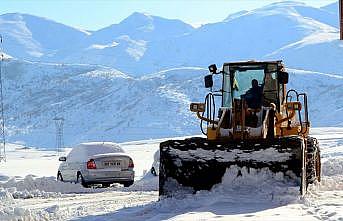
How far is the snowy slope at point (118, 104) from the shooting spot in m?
113

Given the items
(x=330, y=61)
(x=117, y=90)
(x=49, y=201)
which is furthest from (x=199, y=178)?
(x=330, y=61)

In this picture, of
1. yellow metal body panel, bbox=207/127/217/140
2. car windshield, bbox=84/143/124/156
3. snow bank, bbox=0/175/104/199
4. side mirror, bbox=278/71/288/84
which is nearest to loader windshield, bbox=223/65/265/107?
side mirror, bbox=278/71/288/84

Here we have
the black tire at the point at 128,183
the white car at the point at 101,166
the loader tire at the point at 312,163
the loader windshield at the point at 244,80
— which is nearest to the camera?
the loader tire at the point at 312,163

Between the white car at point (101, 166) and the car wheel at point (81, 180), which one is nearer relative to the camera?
the white car at point (101, 166)

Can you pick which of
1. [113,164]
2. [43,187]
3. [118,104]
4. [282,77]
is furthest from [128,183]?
[118,104]

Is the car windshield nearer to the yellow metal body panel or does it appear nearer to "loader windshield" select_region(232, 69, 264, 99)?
"loader windshield" select_region(232, 69, 264, 99)

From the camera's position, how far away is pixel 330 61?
17825cm

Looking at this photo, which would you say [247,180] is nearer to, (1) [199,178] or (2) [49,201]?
(1) [199,178]

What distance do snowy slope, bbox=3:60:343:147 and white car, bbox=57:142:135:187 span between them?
8670 centimetres

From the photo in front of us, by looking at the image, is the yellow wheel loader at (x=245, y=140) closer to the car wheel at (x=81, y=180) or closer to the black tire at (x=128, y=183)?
the black tire at (x=128, y=183)

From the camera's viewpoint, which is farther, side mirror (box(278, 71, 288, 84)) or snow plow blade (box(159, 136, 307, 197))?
side mirror (box(278, 71, 288, 84))

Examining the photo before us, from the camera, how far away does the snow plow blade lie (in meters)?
11.2

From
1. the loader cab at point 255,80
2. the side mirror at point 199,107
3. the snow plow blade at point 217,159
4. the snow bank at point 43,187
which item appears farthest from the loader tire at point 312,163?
the snow bank at point 43,187

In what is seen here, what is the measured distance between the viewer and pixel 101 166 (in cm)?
1789
